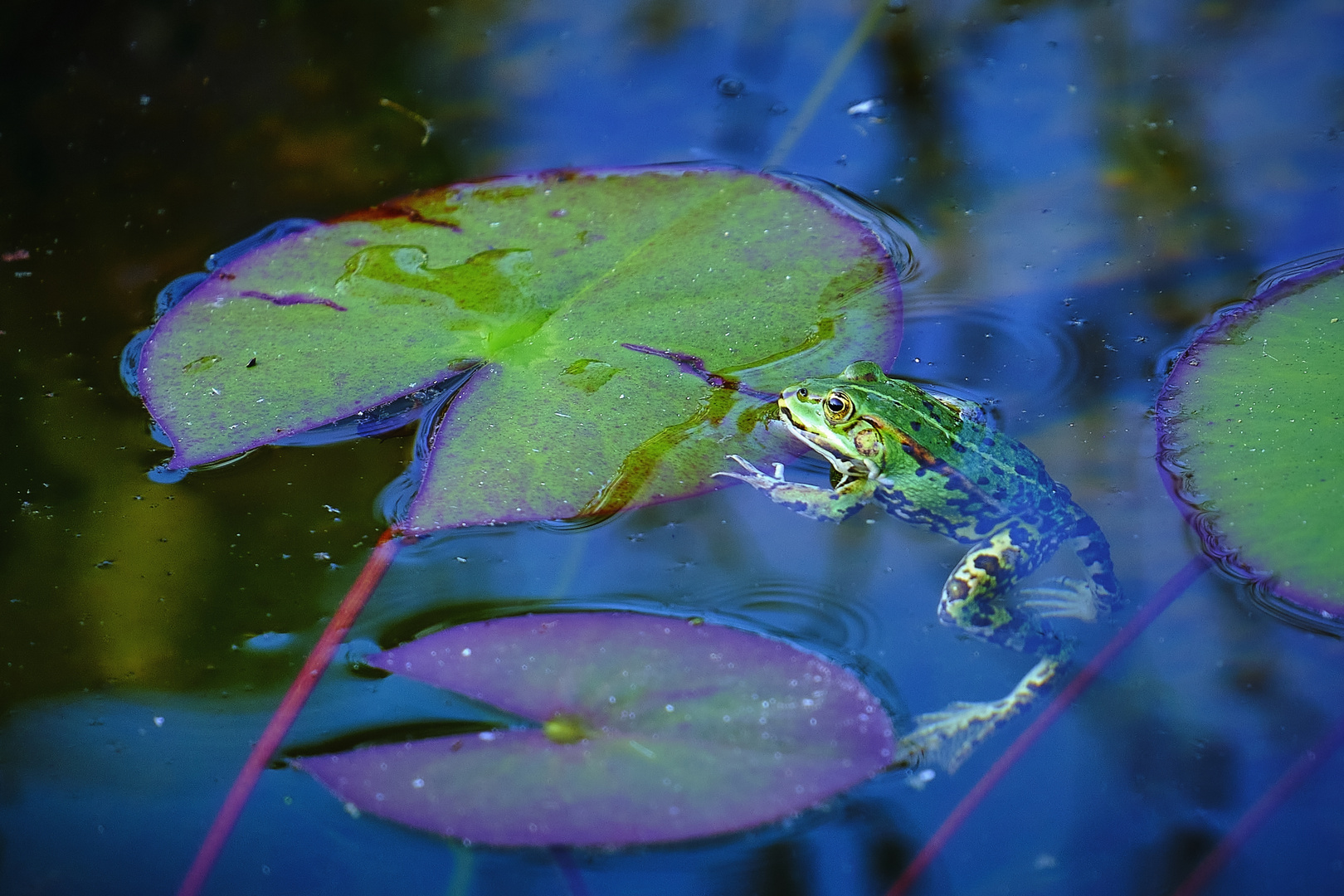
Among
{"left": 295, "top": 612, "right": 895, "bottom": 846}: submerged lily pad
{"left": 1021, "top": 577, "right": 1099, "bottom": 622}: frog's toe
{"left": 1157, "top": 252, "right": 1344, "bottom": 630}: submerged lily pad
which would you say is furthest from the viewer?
{"left": 1021, "top": 577, "right": 1099, "bottom": 622}: frog's toe

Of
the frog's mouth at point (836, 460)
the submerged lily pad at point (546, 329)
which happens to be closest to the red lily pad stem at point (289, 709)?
the submerged lily pad at point (546, 329)

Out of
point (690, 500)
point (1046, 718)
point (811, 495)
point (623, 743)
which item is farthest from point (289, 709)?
point (1046, 718)

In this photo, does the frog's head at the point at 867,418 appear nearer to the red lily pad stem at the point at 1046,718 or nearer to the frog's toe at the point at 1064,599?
the frog's toe at the point at 1064,599

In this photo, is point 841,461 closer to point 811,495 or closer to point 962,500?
point 811,495

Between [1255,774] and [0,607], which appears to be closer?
[1255,774]

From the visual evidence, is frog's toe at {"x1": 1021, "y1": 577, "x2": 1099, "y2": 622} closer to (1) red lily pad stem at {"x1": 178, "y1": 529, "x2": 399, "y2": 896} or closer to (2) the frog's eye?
(2) the frog's eye

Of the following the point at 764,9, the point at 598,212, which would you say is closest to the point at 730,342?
the point at 598,212

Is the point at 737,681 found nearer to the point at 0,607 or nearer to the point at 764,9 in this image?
the point at 0,607

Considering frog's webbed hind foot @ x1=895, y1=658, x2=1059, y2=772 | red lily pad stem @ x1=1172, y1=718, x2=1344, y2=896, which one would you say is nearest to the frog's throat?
frog's webbed hind foot @ x1=895, y1=658, x2=1059, y2=772

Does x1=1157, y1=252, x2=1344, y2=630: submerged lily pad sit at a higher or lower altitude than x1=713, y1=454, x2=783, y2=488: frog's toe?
higher
